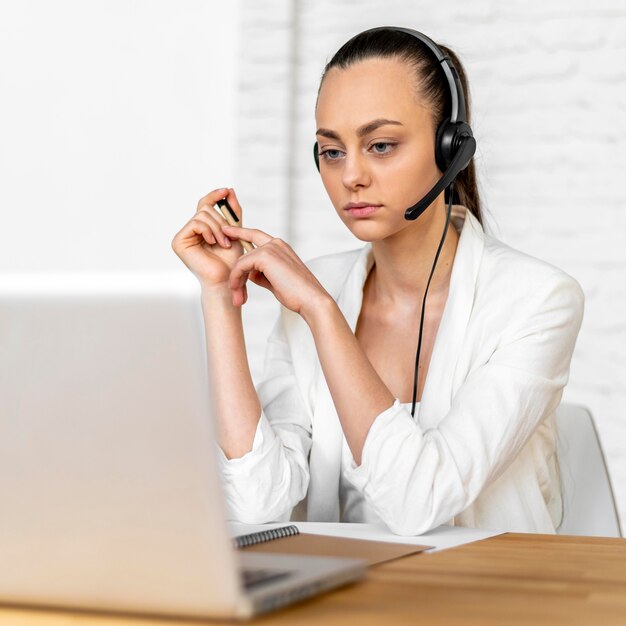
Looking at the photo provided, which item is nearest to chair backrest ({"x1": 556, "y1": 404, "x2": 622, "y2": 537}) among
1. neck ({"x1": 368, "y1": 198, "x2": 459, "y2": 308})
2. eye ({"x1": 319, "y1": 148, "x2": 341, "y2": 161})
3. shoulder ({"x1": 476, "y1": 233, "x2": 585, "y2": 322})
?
shoulder ({"x1": 476, "y1": 233, "x2": 585, "y2": 322})

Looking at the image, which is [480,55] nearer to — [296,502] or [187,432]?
[296,502]

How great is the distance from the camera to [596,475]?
1525 millimetres

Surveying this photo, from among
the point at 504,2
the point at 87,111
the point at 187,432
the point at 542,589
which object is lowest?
the point at 542,589

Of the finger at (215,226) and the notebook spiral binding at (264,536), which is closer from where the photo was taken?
the notebook spiral binding at (264,536)

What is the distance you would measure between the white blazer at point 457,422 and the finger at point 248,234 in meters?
0.21

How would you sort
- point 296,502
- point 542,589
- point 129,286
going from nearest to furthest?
1. point 129,286
2. point 542,589
3. point 296,502

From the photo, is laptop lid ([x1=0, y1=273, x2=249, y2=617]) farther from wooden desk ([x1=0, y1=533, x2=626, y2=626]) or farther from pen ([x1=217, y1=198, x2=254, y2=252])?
pen ([x1=217, y1=198, x2=254, y2=252])

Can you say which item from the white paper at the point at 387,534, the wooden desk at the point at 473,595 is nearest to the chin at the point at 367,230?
the white paper at the point at 387,534

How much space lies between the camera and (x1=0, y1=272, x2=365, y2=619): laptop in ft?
1.94

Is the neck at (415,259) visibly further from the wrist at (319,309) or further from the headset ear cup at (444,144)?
the wrist at (319,309)

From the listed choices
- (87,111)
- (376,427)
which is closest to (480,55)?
(87,111)

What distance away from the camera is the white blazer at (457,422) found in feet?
4.08

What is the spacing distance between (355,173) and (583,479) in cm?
59

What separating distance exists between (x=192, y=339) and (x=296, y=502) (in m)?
0.92
